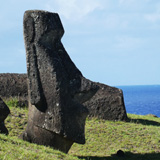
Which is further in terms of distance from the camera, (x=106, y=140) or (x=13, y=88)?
(x=13, y=88)

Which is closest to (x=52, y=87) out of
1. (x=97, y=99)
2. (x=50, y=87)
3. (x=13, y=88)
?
(x=50, y=87)

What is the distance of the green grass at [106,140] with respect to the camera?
9.29 metres

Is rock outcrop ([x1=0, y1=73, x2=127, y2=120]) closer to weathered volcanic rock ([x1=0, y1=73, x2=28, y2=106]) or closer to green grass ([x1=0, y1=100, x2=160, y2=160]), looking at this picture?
weathered volcanic rock ([x1=0, y1=73, x2=28, y2=106])

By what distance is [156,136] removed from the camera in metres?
12.8

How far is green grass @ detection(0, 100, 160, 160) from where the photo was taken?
9.29 meters

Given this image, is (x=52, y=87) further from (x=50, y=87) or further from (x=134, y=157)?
(x=134, y=157)

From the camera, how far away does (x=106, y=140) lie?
40.6 ft

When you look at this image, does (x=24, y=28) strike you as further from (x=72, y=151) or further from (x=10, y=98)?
(x=10, y=98)

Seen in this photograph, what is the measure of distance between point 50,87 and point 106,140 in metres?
4.30

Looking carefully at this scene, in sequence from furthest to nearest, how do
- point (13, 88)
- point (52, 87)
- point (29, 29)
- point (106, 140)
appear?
point (13, 88), point (106, 140), point (29, 29), point (52, 87)

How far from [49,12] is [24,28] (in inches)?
30.7

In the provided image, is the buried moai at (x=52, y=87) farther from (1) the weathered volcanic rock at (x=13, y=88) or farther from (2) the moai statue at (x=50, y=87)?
(1) the weathered volcanic rock at (x=13, y=88)

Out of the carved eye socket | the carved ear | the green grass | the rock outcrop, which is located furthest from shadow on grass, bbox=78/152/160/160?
the rock outcrop

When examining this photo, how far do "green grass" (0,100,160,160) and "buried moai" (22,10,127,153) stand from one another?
1.63 feet
